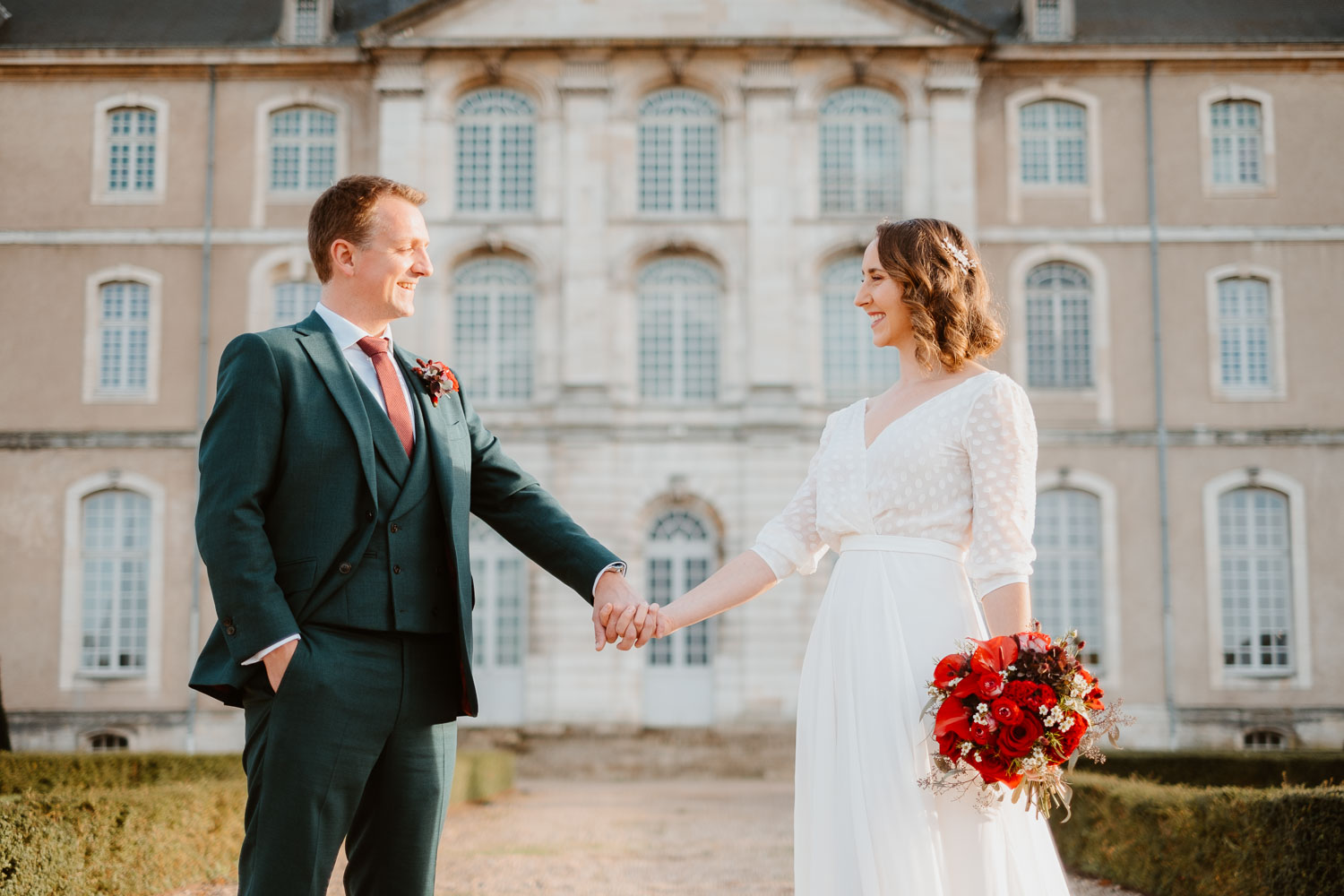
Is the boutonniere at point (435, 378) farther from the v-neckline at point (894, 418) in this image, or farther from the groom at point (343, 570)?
the v-neckline at point (894, 418)

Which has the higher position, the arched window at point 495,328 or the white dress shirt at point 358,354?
the arched window at point 495,328

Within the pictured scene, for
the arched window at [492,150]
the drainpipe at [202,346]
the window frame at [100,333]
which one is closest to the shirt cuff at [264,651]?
the drainpipe at [202,346]

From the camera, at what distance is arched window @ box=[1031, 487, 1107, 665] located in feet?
65.1

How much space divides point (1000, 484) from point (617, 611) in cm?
123

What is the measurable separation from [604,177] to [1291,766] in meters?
13.2

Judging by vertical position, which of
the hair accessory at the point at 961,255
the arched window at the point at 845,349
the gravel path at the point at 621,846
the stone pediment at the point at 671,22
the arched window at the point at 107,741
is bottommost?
A: the arched window at the point at 107,741

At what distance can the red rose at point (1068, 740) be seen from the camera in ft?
10.1

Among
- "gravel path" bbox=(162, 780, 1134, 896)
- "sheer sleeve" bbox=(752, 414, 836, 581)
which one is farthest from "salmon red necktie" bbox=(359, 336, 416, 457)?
"gravel path" bbox=(162, 780, 1134, 896)

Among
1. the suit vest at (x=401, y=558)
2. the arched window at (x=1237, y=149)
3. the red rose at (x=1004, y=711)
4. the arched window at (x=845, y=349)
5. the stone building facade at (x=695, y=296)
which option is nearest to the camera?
the red rose at (x=1004, y=711)

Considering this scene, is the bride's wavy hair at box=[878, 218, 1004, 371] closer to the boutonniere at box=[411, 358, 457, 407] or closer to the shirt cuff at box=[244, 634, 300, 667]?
the boutonniere at box=[411, 358, 457, 407]

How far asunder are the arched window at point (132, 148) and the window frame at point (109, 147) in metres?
0.03

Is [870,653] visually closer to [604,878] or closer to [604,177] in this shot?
[604,878]

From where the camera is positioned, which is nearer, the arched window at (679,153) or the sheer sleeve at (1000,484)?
the sheer sleeve at (1000,484)

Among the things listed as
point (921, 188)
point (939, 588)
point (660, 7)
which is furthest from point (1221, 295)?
point (939, 588)
